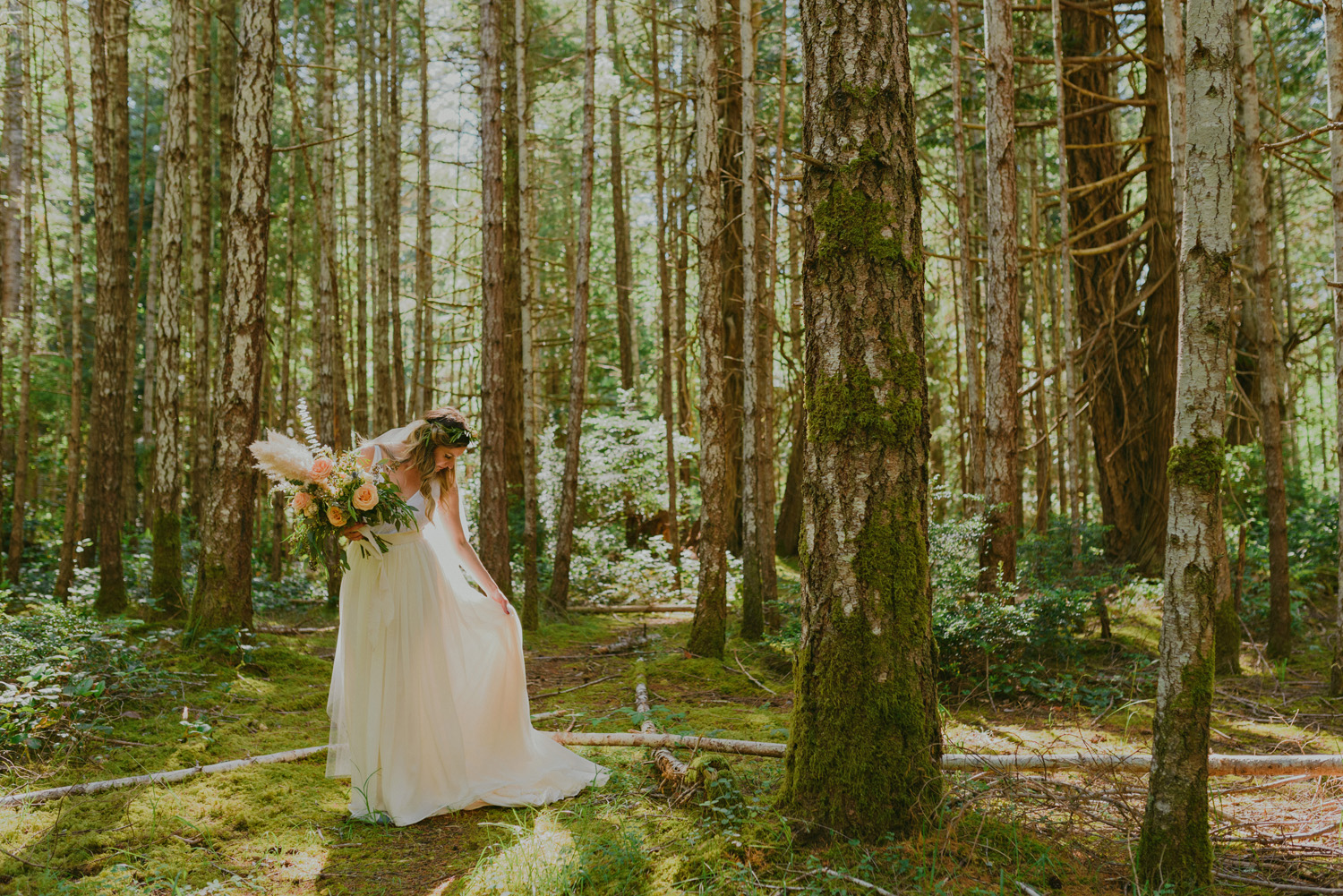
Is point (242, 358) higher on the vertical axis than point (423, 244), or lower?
lower

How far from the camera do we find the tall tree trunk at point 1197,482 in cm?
287

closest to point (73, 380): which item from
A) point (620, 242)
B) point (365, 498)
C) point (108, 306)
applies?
point (108, 306)

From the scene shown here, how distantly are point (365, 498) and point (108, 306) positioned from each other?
23.6ft

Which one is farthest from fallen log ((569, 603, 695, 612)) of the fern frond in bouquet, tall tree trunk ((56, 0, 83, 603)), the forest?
the fern frond in bouquet

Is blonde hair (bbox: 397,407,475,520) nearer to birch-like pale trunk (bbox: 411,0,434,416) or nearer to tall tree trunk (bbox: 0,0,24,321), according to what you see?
birch-like pale trunk (bbox: 411,0,434,416)

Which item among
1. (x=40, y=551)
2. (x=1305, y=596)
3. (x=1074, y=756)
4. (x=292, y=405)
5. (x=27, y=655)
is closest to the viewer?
(x=1074, y=756)

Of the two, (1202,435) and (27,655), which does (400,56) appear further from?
(1202,435)

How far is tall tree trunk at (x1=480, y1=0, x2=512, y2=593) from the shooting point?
376 inches

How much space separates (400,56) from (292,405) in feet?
27.4

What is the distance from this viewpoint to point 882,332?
349 centimetres

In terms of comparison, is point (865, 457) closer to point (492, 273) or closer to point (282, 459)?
point (282, 459)

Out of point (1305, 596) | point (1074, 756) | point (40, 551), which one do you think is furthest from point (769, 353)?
point (40, 551)

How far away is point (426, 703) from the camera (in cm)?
456

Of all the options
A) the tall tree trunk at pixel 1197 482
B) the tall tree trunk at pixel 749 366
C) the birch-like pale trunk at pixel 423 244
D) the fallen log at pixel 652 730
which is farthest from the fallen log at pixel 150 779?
the birch-like pale trunk at pixel 423 244
